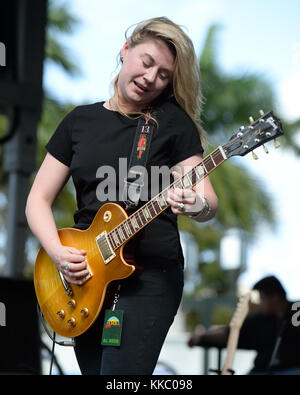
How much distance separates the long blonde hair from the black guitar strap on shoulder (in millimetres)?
140

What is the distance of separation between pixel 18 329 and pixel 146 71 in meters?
2.17

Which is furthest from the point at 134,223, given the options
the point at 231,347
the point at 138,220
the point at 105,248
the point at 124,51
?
the point at 231,347

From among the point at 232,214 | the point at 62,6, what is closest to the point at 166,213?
the point at 232,214

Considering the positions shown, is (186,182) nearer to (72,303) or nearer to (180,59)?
(180,59)

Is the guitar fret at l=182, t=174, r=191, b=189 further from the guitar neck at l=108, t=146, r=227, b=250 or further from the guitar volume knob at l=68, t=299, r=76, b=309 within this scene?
the guitar volume knob at l=68, t=299, r=76, b=309

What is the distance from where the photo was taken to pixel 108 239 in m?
1.94

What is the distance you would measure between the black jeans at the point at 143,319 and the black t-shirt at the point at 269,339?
173 centimetres

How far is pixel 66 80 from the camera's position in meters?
17.5

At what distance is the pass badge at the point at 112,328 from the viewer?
1808 millimetres

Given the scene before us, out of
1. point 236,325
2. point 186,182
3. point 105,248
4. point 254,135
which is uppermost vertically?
point 254,135

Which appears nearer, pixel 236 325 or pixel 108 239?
pixel 108 239

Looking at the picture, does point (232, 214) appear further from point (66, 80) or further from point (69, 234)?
point (69, 234)

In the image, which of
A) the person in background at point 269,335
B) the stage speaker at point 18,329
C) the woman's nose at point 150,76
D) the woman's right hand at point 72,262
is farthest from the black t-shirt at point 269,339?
the woman's nose at point 150,76

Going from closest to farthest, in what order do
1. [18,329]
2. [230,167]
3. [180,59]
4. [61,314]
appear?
1. [180,59]
2. [61,314]
3. [18,329]
4. [230,167]
